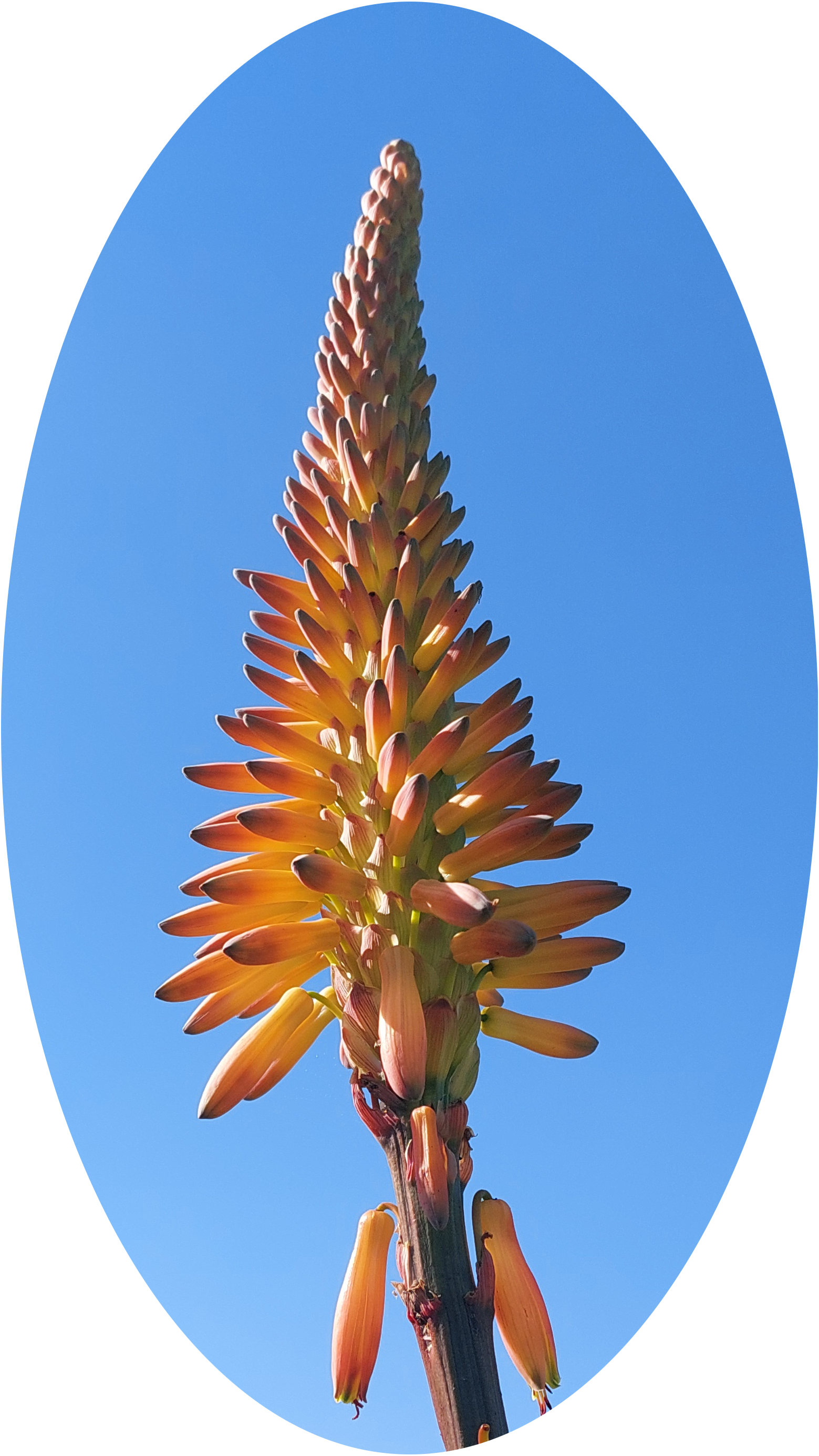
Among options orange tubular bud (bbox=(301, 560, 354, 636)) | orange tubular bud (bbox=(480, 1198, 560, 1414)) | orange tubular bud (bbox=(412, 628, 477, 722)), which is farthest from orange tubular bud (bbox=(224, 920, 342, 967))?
orange tubular bud (bbox=(301, 560, 354, 636))

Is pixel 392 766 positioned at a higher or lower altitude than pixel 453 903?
higher

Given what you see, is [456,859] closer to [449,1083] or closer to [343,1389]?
[449,1083]

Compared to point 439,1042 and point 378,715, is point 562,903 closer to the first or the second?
point 439,1042

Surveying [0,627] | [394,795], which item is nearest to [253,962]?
[394,795]

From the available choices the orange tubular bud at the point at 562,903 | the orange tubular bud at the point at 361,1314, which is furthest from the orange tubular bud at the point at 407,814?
the orange tubular bud at the point at 361,1314

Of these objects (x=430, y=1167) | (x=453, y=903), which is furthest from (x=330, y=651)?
(x=430, y=1167)

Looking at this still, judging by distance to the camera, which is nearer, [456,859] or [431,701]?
[456,859]
